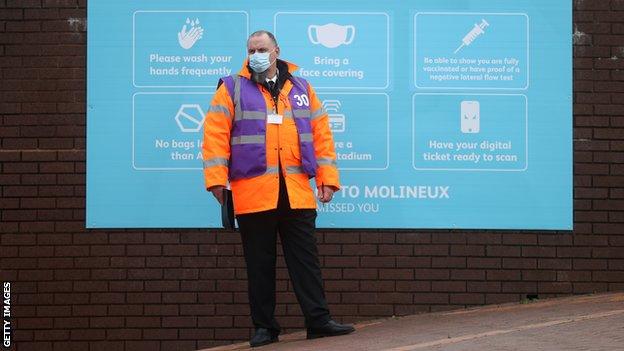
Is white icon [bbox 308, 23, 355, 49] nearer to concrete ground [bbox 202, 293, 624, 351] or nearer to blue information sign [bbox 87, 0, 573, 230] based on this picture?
blue information sign [bbox 87, 0, 573, 230]

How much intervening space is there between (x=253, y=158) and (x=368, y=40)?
5.25 ft

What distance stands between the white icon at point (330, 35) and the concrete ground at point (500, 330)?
2.00m

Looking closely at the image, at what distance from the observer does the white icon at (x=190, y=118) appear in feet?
25.7

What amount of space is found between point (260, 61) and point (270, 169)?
673 millimetres

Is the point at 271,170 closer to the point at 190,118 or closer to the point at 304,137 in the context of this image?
the point at 304,137

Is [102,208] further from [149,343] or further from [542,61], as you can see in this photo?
[542,61]

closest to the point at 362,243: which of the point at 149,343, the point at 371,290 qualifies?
the point at 371,290

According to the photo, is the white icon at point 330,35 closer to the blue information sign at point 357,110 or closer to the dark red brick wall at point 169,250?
the blue information sign at point 357,110

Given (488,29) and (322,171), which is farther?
(488,29)

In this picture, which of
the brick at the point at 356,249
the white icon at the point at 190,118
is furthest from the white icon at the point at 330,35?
the brick at the point at 356,249

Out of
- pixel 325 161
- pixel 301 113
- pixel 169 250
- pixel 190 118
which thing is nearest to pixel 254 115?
pixel 301 113

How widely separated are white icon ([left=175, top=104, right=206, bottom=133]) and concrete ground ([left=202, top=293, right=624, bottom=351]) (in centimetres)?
156

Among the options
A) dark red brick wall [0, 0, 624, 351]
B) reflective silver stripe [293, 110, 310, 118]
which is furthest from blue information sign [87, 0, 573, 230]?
reflective silver stripe [293, 110, 310, 118]

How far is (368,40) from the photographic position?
7.88 meters
